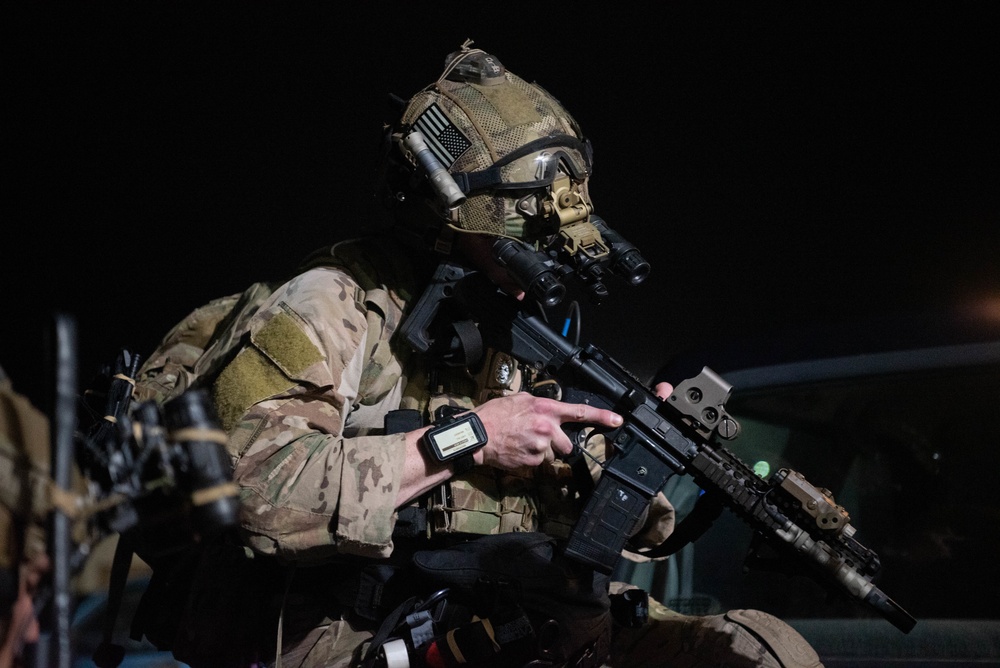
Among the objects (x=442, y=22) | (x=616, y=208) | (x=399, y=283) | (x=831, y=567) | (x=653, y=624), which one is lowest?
(x=653, y=624)

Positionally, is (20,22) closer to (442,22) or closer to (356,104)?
(356,104)

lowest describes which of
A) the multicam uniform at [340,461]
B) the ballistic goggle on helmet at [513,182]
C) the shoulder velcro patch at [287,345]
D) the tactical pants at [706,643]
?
the tactical pants at [706,643]

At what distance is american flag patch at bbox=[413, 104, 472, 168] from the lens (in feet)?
7.11

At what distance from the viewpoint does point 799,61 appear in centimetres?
309

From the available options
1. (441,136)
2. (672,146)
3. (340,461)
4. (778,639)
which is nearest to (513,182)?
(441,136)

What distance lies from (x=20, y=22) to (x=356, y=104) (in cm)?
115

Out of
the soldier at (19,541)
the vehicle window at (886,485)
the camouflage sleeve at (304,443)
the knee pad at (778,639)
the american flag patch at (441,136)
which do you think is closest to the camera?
the soldier at (19,541)

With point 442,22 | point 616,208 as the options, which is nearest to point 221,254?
point 442,22

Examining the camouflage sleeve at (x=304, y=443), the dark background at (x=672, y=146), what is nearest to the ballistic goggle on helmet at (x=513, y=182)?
the camouflage sleeve at (x=304, y=443)

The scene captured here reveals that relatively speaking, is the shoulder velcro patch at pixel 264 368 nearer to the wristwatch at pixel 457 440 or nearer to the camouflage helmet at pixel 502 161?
the wristwatch at pixel 457 440

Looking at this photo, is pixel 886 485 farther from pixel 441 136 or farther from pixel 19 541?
pixel 19 541

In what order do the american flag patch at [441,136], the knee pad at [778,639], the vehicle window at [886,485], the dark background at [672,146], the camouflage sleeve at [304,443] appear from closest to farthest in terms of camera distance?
the camouflage sleeve at [304,443] → the american flag patch at [441,136] → the knee pad at [778,639] → the dark background at [672,146] → the vehicle window at [886,485]

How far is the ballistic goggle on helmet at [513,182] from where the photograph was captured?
2096 millimetres

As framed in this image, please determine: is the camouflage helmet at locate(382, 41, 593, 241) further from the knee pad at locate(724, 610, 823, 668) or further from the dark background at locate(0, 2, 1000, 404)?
the knee pad at locate(724, 610, 823, 668)
